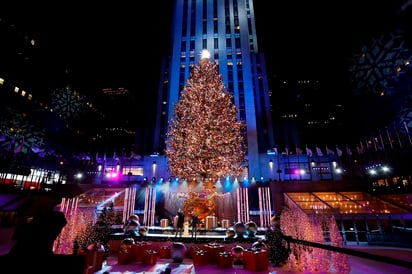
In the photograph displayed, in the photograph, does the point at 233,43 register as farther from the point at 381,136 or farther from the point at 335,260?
the point at 335,260

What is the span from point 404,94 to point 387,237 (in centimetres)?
1383

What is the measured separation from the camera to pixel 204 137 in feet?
39.5


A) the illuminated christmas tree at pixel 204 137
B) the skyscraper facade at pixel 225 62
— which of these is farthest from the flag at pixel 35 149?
the illuminated christmas tree at pixel 204 137

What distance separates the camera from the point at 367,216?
14.4 meters

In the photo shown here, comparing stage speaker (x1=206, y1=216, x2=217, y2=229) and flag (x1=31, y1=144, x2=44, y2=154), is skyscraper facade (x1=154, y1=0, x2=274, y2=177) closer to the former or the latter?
flag (x1=31, y1=144, x2=44, y2=154)

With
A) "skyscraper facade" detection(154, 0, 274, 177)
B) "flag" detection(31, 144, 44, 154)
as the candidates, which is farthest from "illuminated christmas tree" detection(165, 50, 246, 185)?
"flag" detection(31, 144, 44, 154)

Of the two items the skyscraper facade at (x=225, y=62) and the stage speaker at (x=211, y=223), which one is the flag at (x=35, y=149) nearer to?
the skyscraper facade at (x=225, y=62)

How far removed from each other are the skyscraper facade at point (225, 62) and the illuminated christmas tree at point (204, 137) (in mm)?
18698

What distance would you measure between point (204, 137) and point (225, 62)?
28.0 meters

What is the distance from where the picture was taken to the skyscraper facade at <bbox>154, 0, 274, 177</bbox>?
33.8 metres

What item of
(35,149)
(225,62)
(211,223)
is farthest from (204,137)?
(225,62)

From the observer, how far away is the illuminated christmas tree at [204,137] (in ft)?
39.1

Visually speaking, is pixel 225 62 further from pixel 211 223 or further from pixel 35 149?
pixel 35 149

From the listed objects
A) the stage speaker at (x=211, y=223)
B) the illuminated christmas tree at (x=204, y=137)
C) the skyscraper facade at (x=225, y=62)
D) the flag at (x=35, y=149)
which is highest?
the skyscraper facade at (x=225, y=62)
